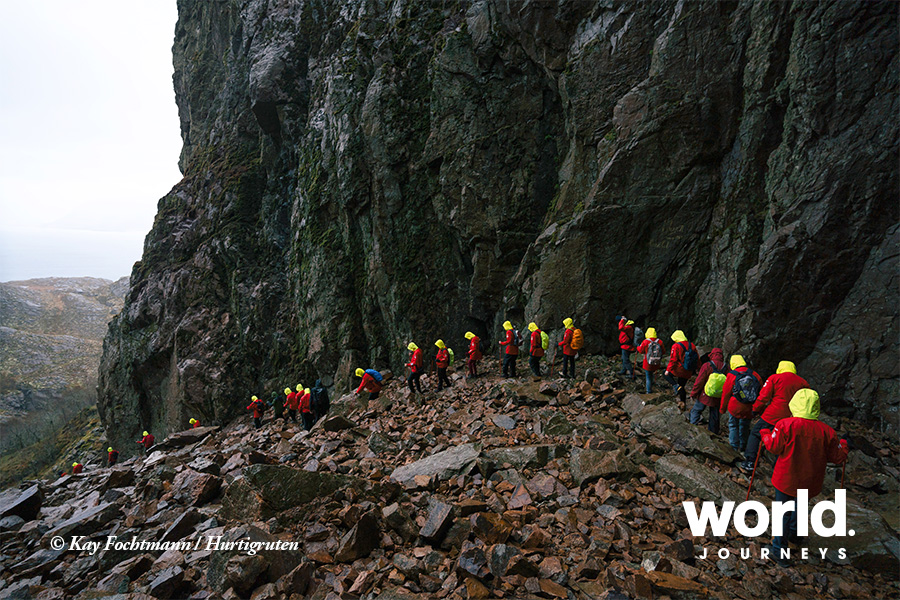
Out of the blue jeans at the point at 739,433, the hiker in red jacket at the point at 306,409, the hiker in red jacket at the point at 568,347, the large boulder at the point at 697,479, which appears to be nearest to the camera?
the large boulder at the point at 697,479

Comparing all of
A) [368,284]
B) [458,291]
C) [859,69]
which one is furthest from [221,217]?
[859,69]

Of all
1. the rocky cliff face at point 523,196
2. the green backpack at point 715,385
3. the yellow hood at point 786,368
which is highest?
the rocky cliff face at point 523,196

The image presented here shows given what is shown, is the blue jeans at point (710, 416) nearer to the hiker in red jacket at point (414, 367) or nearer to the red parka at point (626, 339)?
the red parka at point (626, 339)

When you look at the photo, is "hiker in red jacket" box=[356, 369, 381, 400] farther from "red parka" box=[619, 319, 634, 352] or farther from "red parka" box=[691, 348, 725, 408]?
"red parka" box=[691, 348, 725, 408]

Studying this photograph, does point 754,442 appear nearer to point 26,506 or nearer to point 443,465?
point 443,465

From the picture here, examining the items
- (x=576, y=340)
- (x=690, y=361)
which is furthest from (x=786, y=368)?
(x=576, y=340)

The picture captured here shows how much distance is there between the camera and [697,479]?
303 inches

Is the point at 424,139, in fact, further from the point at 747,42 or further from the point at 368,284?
the point at 747,42

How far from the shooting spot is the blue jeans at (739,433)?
9.05 meters

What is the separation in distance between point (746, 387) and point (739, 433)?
115 centimetres

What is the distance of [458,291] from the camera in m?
24.1

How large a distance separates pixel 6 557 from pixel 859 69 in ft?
81.8

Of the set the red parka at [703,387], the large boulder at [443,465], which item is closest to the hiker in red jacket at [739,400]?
the red parka at [703,387]

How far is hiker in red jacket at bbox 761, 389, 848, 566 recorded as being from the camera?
6.04 m
